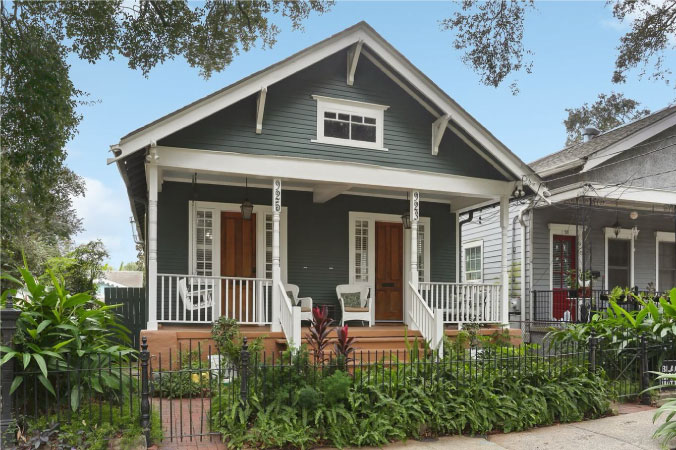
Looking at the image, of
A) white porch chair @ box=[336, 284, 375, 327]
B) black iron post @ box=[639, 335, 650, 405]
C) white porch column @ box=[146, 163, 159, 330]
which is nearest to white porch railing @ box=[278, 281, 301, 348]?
white porch chair @ box=[336, 284, 375, 327]

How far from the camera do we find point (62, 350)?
6.38m

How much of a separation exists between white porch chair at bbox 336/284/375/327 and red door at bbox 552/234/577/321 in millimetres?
5804

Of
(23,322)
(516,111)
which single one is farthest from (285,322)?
(516,111)

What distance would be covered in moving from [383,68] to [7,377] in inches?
341

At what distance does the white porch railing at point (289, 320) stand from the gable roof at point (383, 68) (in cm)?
335

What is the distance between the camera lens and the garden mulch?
6.44 m

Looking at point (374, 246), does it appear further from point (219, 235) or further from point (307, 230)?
point (219, 235)

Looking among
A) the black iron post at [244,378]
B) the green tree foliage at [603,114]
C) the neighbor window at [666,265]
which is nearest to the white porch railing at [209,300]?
the black iron post at [244,378]

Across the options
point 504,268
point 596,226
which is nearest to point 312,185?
point 504,268

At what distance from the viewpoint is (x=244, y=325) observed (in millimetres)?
10977

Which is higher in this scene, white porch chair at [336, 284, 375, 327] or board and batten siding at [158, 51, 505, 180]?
board and batten siding at [158, 51, 505, 180]

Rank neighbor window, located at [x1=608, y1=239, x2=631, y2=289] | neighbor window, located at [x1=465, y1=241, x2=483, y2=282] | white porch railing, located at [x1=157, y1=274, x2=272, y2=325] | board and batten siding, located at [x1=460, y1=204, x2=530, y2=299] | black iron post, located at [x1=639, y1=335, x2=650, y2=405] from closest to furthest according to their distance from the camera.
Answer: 1. black iron post, located at [x1=639, y1=335, x2=650, y2=405]
2. white porch railing, located at [x1=157, y1=274, x2=272, y2=325]
3. board and batten siding, located at [x1=460, y1=204, x2=530, y2=299]
4. neighbor window, located at [x1=608, y1=239, x2=631, y2=289]
5. neighbor window, located at [x1=465, y1=241, x2=483, y2=282]

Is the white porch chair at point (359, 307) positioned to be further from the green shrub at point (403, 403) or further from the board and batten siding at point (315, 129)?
the green shrub at point (403, 403)

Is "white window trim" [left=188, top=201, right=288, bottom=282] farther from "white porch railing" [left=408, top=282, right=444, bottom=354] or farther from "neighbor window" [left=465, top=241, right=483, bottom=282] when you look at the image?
"neighbor window" [left=465, top=241, right=483, bottom=282]
